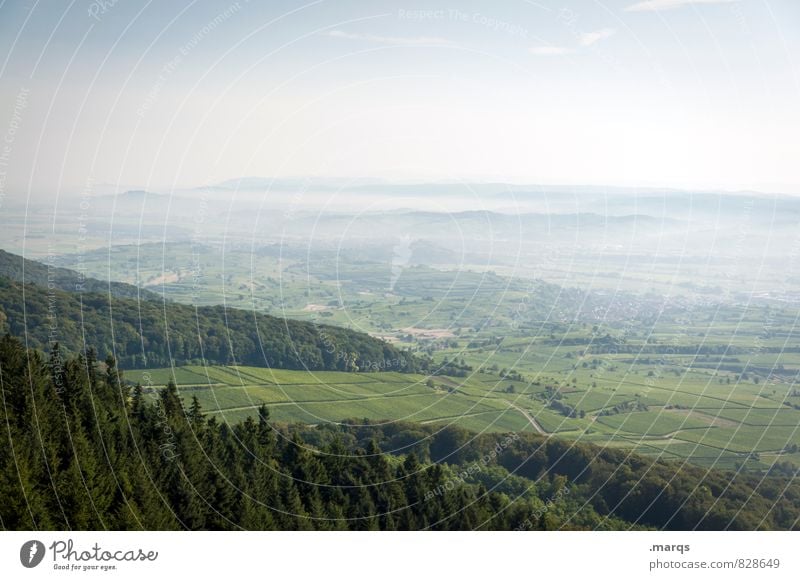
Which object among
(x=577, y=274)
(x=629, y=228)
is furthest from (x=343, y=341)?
(x=629, y=228)

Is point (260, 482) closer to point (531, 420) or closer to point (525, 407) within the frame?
point (531, 420)

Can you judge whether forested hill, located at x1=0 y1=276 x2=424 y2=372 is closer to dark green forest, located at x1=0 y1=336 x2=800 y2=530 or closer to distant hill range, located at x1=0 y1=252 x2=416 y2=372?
distant hill range, located at x1=0 y1=252 x2=416 y2=372

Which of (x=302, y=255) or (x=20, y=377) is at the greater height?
(x=302, y=255)

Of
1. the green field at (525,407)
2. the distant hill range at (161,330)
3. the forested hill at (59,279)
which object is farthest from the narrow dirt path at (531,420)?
the forested hill at (59,279)

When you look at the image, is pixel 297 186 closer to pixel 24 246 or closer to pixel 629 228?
pixel 24 246

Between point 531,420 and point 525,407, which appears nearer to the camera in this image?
point 531,420

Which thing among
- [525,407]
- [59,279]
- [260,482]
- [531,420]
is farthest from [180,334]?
[260,482]
